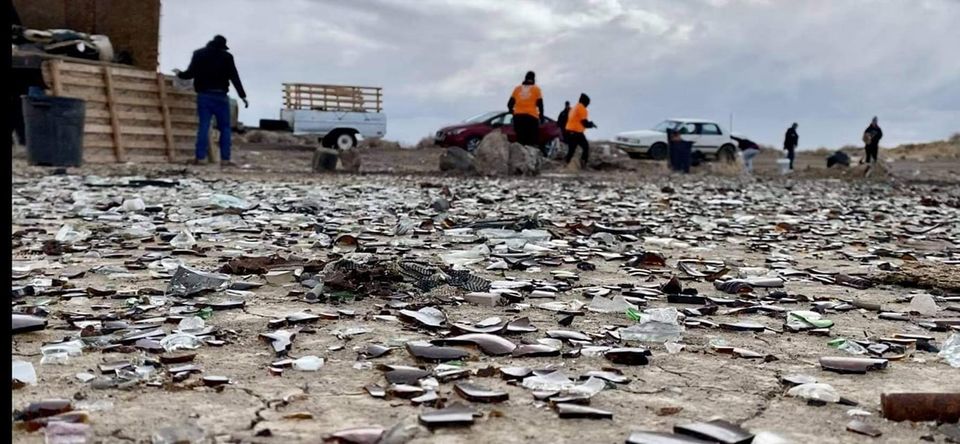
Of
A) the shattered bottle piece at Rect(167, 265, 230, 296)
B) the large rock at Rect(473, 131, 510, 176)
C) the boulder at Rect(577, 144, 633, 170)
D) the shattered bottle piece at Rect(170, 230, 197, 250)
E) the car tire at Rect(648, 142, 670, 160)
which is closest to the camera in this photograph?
the shattered bottle piece at Rect(167, 265, 230, 296)

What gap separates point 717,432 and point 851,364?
2.87 ft

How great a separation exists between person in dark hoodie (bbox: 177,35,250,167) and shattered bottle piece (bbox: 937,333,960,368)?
11.8 m

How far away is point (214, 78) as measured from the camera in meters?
13.0

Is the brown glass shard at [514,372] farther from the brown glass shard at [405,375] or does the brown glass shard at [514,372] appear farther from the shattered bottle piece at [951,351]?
the shattered bottle piece at [951,351]

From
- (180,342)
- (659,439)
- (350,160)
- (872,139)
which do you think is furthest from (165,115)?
(872,139)

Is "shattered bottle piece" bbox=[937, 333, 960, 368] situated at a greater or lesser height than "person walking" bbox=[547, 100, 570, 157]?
lesser

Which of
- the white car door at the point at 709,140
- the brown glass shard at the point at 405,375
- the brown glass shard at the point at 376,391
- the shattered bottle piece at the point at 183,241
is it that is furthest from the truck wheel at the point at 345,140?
the brown glass shard at the point at 376,391

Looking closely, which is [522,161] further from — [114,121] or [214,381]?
[214,381]

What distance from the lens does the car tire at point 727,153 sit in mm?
24219

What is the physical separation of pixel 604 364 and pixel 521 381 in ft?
1.09

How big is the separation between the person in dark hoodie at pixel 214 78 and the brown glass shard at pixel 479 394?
38.6 feet

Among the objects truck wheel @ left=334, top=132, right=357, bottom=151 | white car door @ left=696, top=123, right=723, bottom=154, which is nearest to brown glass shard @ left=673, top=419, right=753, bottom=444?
truck wheel @ left=334, top=132, right=357, bottom=151

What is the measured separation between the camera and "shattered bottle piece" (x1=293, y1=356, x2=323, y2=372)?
2.36 meters

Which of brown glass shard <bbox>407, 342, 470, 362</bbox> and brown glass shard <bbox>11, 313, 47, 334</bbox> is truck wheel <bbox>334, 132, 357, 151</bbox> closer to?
brown glass shard <bbox>11, 313, 47, 334</bbox>
